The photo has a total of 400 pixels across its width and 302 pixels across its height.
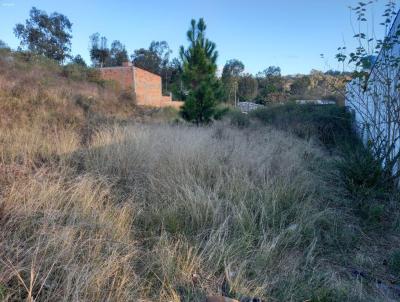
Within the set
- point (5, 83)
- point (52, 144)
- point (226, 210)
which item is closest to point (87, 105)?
point (5, 83)

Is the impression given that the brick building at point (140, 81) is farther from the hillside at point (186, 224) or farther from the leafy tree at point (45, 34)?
the hillside at point (186, 224)

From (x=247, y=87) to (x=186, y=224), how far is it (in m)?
36.5

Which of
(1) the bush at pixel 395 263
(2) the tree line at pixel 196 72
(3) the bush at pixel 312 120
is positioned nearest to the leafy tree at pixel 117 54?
(2) the tree line at pixel 196 72

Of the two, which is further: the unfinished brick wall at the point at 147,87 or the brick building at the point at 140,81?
the unfinished brick wall at the point at 147,87

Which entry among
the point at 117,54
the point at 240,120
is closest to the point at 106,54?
the point at 117,54

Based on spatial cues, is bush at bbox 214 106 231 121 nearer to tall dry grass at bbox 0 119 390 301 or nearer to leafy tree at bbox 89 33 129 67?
tall dry grass at bbox 0 119 390 301

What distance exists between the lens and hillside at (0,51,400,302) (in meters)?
2.05

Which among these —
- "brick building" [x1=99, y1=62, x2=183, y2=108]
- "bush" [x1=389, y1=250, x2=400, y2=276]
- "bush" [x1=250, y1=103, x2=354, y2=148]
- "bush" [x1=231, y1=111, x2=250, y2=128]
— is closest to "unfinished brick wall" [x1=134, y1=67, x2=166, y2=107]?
"brick building" [x1=99, y1=62, x2=183, y2=108]

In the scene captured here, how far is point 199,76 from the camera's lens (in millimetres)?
11047

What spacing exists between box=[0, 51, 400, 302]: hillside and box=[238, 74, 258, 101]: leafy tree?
105 ft

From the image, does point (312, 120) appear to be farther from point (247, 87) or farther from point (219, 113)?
point (247, 87)

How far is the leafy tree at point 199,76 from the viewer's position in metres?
10.8

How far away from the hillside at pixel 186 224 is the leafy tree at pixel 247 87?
3198 cm

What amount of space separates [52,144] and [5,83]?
26.2ft
